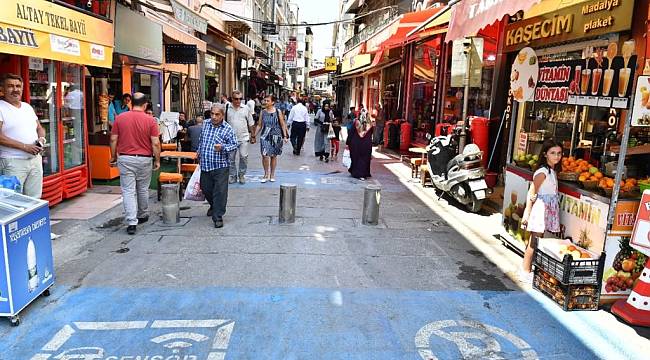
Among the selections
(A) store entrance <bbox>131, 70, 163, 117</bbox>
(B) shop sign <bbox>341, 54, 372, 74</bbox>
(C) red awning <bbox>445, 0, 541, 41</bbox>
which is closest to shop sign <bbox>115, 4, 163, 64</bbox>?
(A) store entrance <bbox>131, 70, 163, 117</bbox>

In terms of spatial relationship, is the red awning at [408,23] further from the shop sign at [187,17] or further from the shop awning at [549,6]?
the shop sign at [187,17]

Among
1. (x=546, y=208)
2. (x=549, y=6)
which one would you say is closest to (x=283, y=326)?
(x=546, y=208)

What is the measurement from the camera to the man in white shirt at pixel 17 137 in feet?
17.4

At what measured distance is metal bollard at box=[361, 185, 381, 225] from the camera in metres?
7.26

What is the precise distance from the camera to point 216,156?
684cm

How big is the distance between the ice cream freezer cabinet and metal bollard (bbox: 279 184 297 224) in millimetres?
3320

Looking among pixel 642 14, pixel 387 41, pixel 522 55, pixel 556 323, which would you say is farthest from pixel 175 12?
pixel 556 323

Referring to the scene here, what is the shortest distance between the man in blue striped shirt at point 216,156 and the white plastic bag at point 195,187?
0.56 feet

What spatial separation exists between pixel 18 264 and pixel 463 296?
12.6ft

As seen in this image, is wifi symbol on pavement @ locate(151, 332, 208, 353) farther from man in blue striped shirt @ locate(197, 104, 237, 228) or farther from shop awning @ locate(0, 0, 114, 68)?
shop awning @ locate(0, 0, 114, 68)

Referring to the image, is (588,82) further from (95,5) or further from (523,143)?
(95,5)

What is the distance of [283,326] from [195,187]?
12.0ft

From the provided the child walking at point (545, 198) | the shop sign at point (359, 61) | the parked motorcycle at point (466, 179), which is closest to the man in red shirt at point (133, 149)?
the child walking at point (545, 198)

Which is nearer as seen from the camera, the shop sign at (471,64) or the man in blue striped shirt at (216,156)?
the man in blue striped shirt at (216,156)
